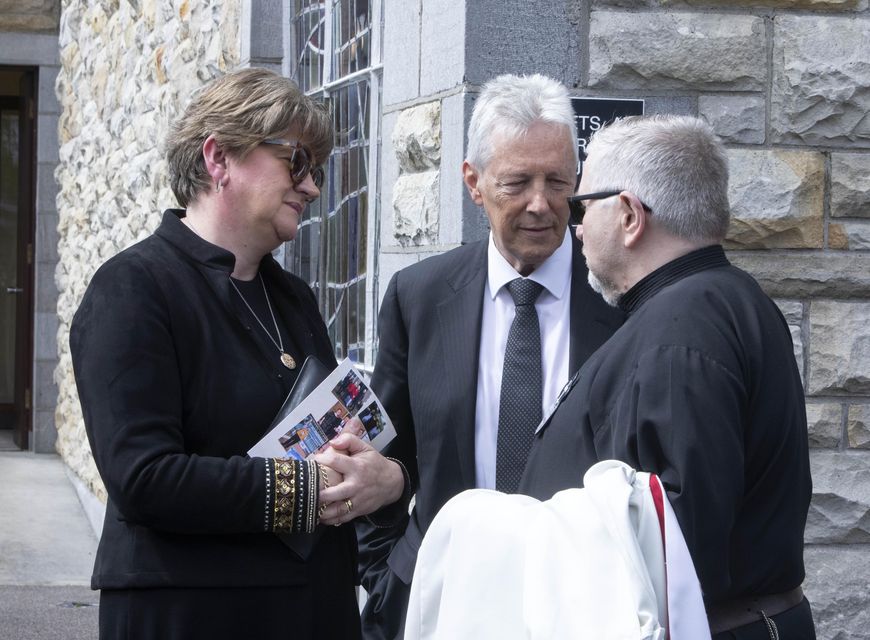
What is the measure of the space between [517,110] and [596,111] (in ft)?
2.48

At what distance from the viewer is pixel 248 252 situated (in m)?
2.70

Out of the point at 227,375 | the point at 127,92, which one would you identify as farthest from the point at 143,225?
the point at 227,375

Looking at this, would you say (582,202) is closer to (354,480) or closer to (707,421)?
(707,421)

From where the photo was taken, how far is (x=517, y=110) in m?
2.93

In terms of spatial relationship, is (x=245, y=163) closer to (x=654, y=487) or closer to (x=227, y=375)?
(x=227, y=375)

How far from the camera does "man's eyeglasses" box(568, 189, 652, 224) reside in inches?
91.0

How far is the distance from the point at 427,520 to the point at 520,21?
1424 millimetres

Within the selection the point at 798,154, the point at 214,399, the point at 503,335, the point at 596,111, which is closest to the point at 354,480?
the point at 214,399

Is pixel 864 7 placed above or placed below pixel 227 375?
above

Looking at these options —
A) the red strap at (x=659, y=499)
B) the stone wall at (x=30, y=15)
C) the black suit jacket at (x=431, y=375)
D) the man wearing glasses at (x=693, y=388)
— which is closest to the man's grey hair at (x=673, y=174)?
the man wearing glasses at (x=693, y=388)

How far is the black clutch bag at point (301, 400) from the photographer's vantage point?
2518mm

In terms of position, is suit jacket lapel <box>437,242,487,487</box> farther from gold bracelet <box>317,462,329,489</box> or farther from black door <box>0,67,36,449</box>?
black door <box>0,67,36,449</box>

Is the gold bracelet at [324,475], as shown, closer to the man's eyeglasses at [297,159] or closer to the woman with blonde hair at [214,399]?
the woman with blonde hair at [214,399]

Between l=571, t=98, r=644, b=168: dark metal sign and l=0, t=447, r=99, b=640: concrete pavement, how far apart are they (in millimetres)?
3512
